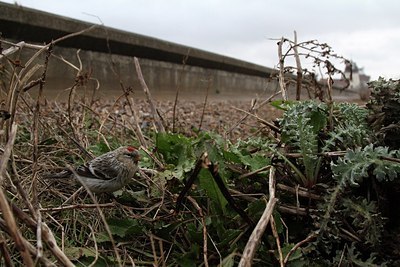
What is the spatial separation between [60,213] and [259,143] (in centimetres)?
98

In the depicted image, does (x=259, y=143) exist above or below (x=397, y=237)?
above

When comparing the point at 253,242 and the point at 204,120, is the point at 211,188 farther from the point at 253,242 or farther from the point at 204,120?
the point at 204,120

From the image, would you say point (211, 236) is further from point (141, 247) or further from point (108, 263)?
point (108, 263)

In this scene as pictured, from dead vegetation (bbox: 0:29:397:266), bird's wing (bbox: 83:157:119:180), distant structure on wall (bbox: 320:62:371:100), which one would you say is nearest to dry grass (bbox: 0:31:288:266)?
dead vegetation (bbox: 0:29:397:266)

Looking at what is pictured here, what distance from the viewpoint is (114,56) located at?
23.7 feet

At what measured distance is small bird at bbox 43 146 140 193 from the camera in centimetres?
211

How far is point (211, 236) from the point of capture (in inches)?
74.0

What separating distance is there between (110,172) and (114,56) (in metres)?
5.38

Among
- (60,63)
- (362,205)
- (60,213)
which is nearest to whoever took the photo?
(362,205)

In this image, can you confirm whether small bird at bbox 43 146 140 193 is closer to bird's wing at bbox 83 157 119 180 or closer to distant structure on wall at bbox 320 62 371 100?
bird's wing at bbox 83 157 119 180

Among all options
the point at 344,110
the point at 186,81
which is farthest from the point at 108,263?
the point at 186,81

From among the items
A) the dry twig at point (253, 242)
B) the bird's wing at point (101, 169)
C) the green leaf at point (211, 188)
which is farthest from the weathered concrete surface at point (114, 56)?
the dry twig at point (253, 242)

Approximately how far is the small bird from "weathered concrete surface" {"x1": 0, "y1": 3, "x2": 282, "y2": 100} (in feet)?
3.18

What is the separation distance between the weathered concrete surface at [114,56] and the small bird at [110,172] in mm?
968
